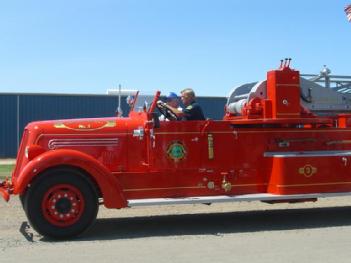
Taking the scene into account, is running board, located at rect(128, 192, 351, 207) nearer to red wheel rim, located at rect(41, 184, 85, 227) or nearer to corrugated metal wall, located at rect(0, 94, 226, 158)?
red wheel rim, located at rect(41, 184, 85, 227)

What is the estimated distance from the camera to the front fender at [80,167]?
7742 mm

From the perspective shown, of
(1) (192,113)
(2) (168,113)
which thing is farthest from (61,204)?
(1) (192,113)

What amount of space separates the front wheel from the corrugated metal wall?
2009 cm

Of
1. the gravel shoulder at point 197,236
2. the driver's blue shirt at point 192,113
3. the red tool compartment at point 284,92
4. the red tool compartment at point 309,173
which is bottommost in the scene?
the gravel shoulder at point 197,236

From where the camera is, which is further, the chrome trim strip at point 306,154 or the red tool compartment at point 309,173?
the chrome trim strip at point 306,154

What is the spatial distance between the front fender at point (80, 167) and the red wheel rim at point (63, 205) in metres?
0.31

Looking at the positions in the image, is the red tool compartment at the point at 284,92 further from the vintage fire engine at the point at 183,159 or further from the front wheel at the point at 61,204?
the front wheel at the point at 61,204

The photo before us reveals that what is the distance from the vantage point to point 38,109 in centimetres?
2836

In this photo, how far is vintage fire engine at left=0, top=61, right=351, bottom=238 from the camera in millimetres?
7875

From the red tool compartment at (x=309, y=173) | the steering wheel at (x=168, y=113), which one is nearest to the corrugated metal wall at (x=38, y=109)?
the steering wheel at (x=168, y=113)

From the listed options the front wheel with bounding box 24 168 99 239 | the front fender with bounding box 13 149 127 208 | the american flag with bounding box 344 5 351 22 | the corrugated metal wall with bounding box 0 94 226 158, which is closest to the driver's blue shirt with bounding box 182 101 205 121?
the front fender with bounding box 13 149 127 208

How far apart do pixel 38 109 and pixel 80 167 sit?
21166 mm

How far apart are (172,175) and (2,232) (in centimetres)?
265

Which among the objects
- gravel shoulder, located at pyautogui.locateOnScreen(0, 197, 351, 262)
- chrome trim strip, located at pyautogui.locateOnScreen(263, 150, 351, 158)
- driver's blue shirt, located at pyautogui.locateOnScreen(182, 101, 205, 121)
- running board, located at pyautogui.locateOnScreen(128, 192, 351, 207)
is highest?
driver's blue shirt, located at pyautogui.locateOnScreen(182, 101, 205, 121)
